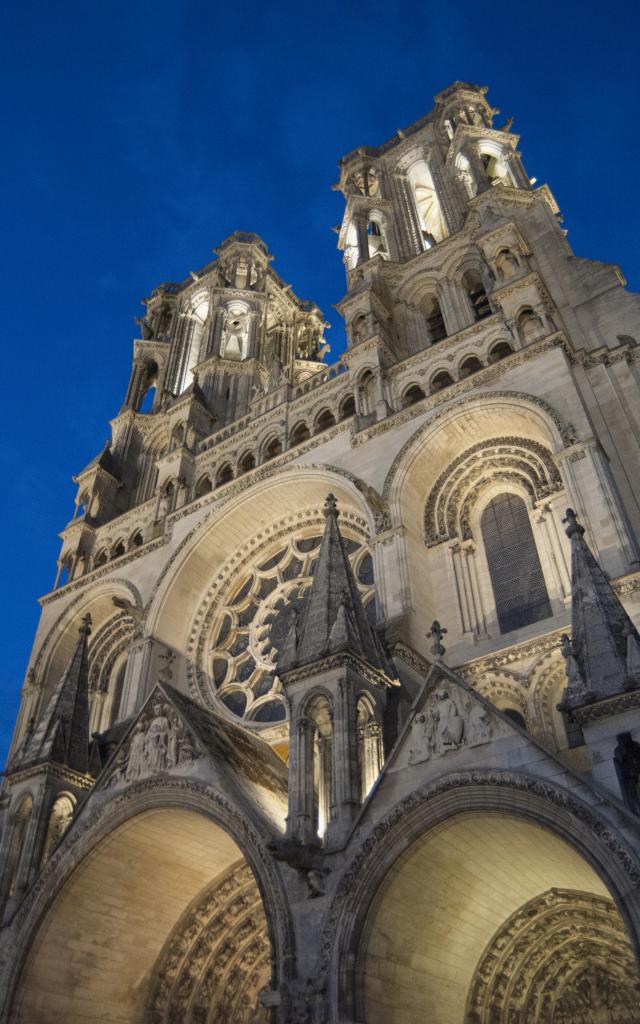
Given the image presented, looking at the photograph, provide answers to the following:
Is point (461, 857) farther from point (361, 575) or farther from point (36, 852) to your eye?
point (361, 575)

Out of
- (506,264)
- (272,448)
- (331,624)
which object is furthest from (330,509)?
(506,264)

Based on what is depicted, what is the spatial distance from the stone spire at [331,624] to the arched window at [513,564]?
11.9 ft

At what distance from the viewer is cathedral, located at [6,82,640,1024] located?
29.3 ft

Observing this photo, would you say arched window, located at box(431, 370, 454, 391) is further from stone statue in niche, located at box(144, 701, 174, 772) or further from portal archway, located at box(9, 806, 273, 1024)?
portal archway, located at box(9, 806, 273, 1024)

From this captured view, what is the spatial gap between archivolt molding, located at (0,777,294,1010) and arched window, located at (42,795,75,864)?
677 millimetres

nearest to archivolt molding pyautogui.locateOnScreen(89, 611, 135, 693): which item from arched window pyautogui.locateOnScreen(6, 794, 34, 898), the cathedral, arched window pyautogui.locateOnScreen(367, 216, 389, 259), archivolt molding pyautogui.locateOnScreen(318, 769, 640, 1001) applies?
the cathedral

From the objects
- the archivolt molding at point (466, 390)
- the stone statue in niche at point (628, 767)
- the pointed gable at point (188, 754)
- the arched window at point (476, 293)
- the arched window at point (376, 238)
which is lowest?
the stone statue in niche at point (628, 767)

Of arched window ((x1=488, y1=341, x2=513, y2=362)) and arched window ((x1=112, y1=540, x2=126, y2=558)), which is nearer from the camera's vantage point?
arched window ((x1=488, y1=341, x2=513, y2=362))

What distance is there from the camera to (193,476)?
72.4ft

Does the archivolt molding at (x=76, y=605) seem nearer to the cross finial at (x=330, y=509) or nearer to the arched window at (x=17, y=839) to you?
the arched window at (x=17, y=839)

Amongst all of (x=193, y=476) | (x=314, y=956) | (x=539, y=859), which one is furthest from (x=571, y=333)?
(x=314, y=956)

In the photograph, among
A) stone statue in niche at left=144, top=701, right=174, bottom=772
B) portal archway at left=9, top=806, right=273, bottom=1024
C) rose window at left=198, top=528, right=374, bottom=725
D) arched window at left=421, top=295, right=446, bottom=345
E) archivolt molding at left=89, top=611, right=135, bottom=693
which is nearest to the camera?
portal archway at left=9, top=806, right=273, bottom=1024

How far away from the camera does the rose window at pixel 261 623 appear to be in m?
17.3

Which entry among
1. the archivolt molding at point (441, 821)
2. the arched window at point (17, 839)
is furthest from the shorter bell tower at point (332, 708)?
the arched window at point (17, 839)
